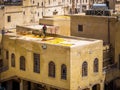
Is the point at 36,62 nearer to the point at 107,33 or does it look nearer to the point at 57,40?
the point at 57,40

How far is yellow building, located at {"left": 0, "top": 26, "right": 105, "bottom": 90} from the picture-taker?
111ft

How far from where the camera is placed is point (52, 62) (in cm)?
3481

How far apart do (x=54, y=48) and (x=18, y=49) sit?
537cm

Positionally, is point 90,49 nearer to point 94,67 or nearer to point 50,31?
point 94,67

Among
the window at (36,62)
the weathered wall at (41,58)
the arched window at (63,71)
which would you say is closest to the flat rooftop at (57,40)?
the weathered wall at (41,58)

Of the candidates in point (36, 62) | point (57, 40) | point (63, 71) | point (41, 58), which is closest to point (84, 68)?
point (63, 71)

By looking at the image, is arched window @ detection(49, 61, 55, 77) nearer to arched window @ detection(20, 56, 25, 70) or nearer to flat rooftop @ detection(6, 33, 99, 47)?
flat rooftop @ detection(6, 33, 99, 47)

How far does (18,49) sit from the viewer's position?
3788 cm

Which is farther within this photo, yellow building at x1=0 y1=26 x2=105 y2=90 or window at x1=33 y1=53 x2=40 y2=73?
window at x1=33 y1=53 x2=40 y2=73

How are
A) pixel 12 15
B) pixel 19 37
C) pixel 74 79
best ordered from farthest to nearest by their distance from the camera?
pixel 12 15
pixel 19 37
pixel 74 79

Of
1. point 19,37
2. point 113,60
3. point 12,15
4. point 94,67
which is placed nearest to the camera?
point 94,67

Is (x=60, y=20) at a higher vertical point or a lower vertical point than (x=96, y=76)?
higher

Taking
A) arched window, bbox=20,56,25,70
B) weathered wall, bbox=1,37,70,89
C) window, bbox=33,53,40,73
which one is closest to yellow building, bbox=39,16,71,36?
weathered wall, bbox=1,37,70,89

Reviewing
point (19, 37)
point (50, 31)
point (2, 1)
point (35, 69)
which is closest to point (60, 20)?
point (50, 31)
